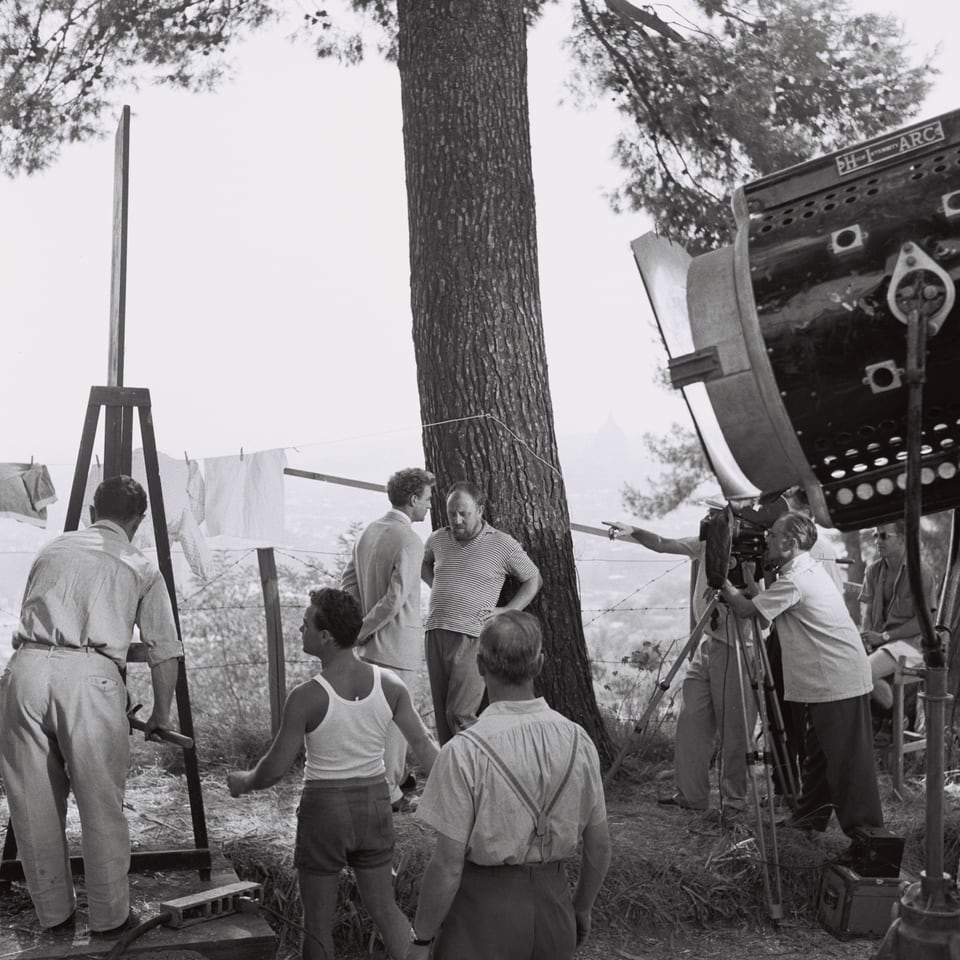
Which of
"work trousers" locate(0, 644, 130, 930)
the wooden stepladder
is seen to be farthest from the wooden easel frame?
"work trousers" locate(0, 644, 130, 930)

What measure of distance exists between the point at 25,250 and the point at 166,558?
31509 millimetres

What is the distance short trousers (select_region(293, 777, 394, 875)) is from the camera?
361cm

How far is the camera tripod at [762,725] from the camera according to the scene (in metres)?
4.92

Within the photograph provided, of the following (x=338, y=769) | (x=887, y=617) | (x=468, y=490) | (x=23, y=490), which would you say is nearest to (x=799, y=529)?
(x=468, y=490)

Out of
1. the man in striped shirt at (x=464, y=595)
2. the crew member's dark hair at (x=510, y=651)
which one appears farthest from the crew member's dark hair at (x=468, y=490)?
the crew member's dark hair at (x=510, y=651)

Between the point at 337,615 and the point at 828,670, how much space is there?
2547 millimetres

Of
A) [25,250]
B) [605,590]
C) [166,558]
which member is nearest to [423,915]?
[166,558]

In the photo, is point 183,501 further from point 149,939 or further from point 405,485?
point 149,939

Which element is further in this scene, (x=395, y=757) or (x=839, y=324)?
(x=395, y=757)

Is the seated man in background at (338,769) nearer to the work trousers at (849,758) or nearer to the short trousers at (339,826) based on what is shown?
the short trousers at (339,826)

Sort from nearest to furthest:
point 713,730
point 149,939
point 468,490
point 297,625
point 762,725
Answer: point 149,939 → point 762,725 → point 468,490 → point 713,730 → point 297,625

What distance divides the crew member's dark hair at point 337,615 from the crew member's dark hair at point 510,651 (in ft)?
2.95

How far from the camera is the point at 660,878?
16.3ft

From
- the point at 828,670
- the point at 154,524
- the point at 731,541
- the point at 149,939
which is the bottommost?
the point at 149,939
